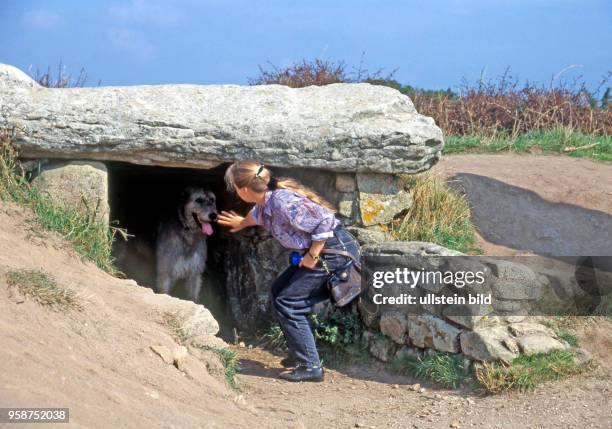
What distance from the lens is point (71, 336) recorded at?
5191 millimetres

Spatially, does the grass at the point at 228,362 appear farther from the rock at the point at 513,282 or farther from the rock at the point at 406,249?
the rock at the point at 513,282

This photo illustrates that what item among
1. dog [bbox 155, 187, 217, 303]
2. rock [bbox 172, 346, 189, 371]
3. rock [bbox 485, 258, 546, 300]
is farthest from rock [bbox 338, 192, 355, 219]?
rock [bbox 172, 346, 189, 371]

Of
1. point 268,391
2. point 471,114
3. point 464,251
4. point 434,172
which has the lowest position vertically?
point 268,391

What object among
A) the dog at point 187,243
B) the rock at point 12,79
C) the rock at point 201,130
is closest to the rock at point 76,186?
the rock at point 201,130

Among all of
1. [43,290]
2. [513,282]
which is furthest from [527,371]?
[43,290]

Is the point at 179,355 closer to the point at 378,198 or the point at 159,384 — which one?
the point at 159,384

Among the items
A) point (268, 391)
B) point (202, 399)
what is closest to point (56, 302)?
point (202, 399)

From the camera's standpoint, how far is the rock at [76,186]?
7.43m

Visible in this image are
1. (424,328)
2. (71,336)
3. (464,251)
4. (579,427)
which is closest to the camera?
(71,336)

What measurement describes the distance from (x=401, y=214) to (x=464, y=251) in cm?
65

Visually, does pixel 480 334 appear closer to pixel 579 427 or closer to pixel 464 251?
pixel 579 427

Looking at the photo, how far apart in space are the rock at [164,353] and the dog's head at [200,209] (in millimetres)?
3084

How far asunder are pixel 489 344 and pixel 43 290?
10.2 ft

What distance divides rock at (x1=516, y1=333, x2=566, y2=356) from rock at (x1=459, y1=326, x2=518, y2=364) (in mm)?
67
